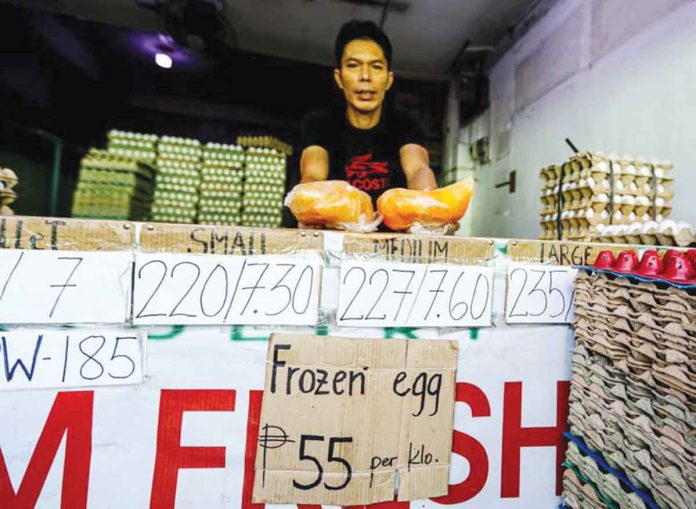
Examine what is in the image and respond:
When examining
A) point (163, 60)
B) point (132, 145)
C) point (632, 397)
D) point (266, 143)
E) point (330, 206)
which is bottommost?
point (632, 397)

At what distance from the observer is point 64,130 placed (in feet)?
17.6

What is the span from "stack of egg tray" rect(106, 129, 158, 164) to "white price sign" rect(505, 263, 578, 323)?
471 centimetres

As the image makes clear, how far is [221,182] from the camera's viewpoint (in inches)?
185

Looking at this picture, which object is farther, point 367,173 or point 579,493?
point 367,173

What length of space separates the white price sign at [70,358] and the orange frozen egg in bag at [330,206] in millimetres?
439

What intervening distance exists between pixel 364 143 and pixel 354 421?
3.77 ft

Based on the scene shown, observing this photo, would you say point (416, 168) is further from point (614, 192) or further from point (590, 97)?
point (590, 97)

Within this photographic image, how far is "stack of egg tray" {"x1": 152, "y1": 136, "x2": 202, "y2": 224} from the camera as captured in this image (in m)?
4.56

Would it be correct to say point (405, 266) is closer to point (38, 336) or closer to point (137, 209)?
point (38, 336)

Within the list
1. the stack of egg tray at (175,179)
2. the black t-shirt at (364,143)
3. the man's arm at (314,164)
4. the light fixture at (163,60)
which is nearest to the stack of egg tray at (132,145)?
the stack of egg tray at (175,179)

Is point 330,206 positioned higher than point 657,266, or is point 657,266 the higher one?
point 330,206

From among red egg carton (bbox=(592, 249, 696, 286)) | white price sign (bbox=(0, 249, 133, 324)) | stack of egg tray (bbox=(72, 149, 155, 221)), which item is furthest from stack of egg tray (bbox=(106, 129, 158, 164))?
red egg carton (bbox=(592, 249, 696, 286))

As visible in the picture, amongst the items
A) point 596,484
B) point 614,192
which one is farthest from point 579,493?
point 614,192

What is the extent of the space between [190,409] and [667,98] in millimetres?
3405
